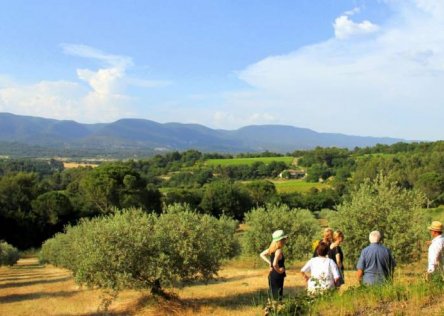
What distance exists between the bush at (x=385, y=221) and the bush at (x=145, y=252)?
7256 mm

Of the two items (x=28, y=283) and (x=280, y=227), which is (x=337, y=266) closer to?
(x=280, y=227)

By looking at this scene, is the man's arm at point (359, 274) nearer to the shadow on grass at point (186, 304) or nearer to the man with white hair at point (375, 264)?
the man with white hair at point (375, 264)

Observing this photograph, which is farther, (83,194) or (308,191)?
(308,191)

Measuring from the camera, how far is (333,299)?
8.45 metres

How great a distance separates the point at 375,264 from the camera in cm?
1005

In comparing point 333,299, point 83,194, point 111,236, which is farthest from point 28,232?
point 333,299

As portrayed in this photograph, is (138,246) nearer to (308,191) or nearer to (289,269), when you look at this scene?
(289,269)

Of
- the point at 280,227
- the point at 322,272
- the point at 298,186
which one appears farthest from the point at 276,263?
the point at 298,186

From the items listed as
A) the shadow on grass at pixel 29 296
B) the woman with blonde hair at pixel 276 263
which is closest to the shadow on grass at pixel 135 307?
the shadow on grass at pixel 29 296

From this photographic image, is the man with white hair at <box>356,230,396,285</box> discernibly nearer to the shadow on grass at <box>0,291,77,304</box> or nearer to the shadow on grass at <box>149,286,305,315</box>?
the shadow on grass at <box>149,286,305,315</box>

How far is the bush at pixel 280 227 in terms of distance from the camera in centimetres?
2808

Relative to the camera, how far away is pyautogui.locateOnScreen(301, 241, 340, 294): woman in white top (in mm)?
9205

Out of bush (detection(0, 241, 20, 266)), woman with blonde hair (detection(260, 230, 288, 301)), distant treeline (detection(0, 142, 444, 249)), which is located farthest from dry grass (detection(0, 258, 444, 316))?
distant treeline (detection(0, 142, 444, 249))

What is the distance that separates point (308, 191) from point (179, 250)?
82.0m
